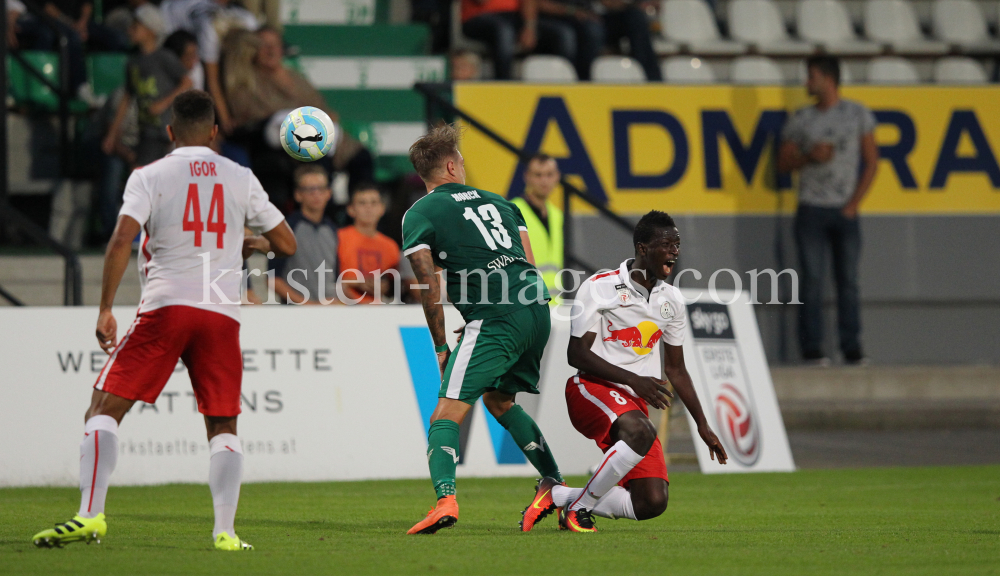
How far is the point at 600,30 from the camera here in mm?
16500

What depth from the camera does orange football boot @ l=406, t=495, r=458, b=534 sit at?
21.7 ft

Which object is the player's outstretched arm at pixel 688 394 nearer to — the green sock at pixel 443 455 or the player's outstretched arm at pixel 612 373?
the player's outstretched arm at pixel 612 373

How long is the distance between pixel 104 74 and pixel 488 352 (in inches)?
390

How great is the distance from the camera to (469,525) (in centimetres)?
729

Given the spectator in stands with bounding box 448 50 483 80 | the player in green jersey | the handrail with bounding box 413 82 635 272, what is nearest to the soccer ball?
the player in green jersey

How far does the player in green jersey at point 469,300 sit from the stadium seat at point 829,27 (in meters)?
12.2

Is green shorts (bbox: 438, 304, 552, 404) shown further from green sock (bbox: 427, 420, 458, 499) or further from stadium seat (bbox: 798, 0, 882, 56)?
stadium seat (bbox: 798, 0, 882, 56)

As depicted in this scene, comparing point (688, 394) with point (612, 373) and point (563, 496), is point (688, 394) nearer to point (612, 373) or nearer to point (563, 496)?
point (612, 373)

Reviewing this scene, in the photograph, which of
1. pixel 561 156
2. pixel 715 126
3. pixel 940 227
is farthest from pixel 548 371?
pixel 940 227

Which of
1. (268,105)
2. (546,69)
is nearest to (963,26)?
(546,69)

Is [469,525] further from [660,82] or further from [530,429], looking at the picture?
[660,82]

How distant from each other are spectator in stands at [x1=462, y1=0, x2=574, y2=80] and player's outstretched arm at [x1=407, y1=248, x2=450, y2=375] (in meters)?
9.30

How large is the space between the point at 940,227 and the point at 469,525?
10206 millimetres

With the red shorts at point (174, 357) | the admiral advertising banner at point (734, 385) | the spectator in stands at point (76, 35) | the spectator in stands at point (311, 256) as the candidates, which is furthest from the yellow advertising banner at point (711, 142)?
the red shorts at point (174, 357)
